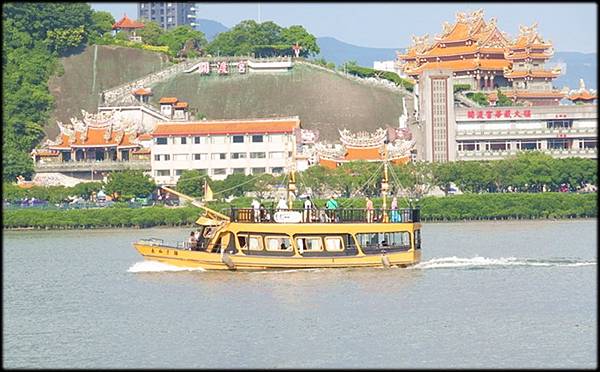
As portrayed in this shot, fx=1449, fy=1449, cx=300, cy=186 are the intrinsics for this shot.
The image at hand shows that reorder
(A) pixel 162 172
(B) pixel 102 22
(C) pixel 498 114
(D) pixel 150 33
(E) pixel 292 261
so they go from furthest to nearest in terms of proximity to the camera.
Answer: (D) pixel 150 33 → (B) pixel 102 22 → (A) pixel 162 172 → (C) pixel 498 114 → (E) pixel 292 261

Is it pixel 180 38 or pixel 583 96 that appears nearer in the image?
pixel 583 96

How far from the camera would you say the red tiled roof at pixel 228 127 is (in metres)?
92.2

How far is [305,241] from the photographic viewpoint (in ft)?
142

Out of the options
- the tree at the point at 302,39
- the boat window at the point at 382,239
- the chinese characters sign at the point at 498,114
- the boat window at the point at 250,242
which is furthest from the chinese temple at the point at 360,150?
the boat window at the point at 250,242

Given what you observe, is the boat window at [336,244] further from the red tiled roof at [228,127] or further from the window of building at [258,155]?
the window of building at [258,155]

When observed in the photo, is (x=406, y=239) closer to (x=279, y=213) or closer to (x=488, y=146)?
(x=279, y=213)

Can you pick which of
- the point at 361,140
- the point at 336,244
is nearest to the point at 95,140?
the point at 361,140

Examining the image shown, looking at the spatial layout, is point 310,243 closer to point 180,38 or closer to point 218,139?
point 218,139

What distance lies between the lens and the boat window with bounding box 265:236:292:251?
143ft

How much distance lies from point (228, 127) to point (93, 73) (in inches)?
862

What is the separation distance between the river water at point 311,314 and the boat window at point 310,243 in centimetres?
87

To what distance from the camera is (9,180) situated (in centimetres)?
9188

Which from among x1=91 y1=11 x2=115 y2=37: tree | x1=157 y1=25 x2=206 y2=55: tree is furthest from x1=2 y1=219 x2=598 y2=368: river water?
x1=157 y1=25 x2=206 y2=55: tree

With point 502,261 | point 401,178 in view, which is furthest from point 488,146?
point 502,261
